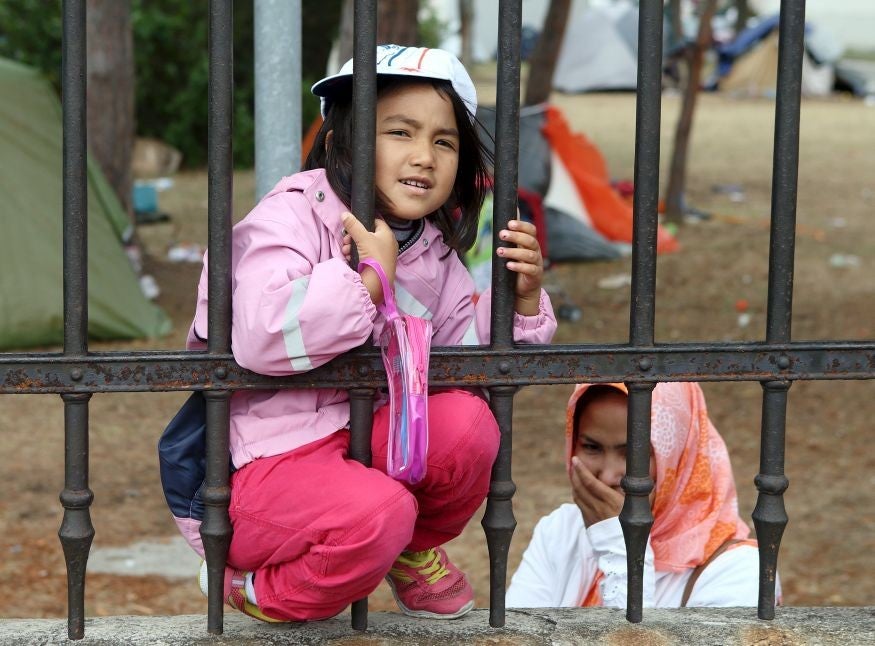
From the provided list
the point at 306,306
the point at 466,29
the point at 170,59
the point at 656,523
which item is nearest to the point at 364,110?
the point at 306,306

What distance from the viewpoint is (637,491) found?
204 centimetres

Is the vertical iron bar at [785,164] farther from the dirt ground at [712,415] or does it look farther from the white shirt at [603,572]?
the dirt ground at [712,415]

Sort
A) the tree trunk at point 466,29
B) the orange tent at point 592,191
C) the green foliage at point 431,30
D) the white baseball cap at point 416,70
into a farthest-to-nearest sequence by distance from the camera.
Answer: the tree trunk at point 466,29 < the green foliage at point 431,30 < the orange tent at point 592,191 < the white baseball cap at point 416,70

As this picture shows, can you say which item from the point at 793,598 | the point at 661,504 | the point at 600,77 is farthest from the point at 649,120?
the point at 600,77

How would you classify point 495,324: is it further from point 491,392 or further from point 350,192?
point 350,192

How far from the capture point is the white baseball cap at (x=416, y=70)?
2.09 metres

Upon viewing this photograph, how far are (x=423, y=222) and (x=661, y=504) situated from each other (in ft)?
3.42

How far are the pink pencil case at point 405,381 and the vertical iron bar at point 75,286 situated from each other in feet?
1.43

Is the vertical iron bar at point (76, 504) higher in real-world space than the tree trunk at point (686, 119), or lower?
lower

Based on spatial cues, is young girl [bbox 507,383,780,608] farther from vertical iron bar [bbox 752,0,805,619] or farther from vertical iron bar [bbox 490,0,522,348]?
vertical iron bar [bbox 490,0,522,348]

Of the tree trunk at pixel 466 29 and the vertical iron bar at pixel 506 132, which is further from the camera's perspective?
the tree trunk at pixel 466 29

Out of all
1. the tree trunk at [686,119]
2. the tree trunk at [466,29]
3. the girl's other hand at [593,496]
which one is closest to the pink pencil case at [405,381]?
the girl's other hand at [593,496]

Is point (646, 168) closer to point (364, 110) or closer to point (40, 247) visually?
point (364, 110)

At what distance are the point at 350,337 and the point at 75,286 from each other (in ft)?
1.43
